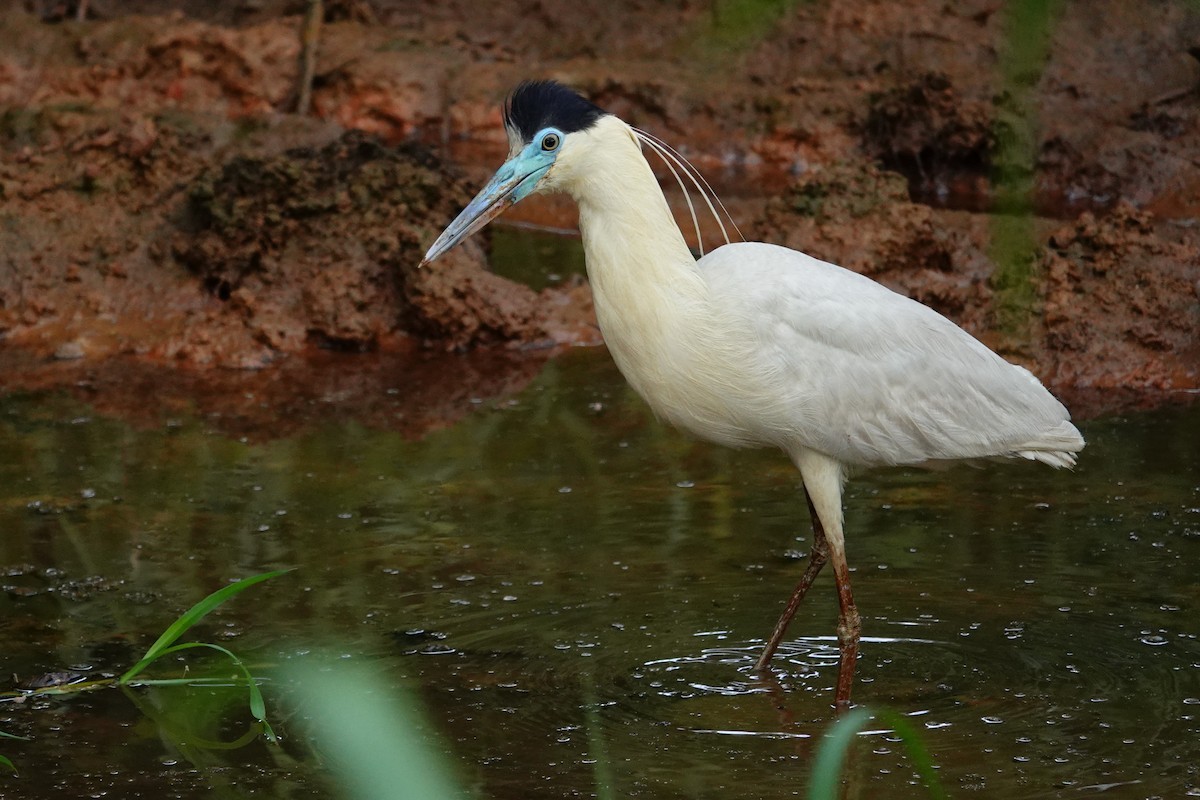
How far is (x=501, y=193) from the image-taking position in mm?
4777

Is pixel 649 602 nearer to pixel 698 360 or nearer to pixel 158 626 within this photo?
pixel 698 360

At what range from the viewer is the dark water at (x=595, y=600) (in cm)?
429

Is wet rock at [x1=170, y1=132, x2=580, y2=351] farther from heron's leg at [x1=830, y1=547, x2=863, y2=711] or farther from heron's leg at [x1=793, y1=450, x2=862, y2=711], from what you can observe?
heron's leg at [x1=830, y1=547, x2=863, y2=711]

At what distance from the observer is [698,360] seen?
185 inches

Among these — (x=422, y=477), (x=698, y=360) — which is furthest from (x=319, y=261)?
(x=698, y=360)

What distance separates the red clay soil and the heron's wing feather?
515mm

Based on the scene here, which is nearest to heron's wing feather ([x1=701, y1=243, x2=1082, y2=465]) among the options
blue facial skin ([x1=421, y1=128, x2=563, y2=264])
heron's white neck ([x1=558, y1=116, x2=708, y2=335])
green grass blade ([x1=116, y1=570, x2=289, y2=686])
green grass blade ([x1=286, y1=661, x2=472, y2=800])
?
heron's white neck ([x1=558, y1=116, x2=708, y2=335])

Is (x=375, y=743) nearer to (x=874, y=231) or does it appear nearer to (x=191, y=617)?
(x=191, y=617)

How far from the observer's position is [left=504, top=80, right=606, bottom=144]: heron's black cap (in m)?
4.71

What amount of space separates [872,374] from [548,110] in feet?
4.30

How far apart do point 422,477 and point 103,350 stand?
105 inches

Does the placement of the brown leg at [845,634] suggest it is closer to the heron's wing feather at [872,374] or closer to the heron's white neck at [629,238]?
the heron's wing feather at [872,374]

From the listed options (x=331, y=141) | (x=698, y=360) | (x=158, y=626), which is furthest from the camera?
(x=331, y=141)

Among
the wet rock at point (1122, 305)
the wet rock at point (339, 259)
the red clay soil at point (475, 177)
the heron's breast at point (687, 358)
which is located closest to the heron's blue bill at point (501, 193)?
the heron's breast at point (687, 358)
